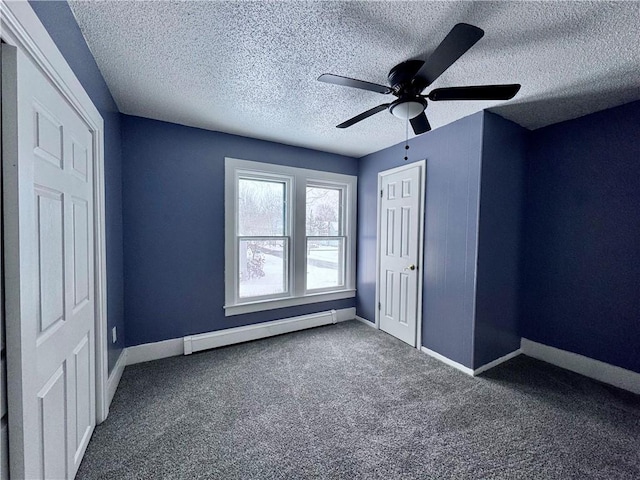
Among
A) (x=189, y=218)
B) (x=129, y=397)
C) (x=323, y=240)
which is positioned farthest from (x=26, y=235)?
(x=323, y=240)

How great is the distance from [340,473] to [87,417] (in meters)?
1.56

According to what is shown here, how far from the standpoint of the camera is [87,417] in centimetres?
162

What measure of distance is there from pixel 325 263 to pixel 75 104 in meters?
3.04

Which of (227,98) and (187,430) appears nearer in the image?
(187,430)

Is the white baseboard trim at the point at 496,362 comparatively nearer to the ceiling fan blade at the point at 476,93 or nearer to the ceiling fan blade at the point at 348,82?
the ceiling fan blade at the point at 476,93

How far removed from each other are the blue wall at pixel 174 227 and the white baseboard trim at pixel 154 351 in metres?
0.06

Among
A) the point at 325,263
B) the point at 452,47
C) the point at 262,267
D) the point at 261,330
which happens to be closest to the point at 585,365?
the point at 325,263

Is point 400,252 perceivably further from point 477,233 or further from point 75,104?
point 75,104

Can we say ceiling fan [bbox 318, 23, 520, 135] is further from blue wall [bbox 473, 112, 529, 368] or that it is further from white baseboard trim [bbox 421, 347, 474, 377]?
white baseboard trim [bbox 421, 347, 474, 377]

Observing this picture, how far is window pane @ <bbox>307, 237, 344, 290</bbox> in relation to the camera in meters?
3.73

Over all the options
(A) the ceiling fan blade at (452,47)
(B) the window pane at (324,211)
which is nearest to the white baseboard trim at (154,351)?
(B) the window pane at (324,211)

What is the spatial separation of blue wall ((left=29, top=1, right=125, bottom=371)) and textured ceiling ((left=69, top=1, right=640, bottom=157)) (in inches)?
3.6

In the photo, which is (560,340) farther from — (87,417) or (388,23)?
(87,417)

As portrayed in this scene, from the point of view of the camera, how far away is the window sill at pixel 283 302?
3118 millimetres
